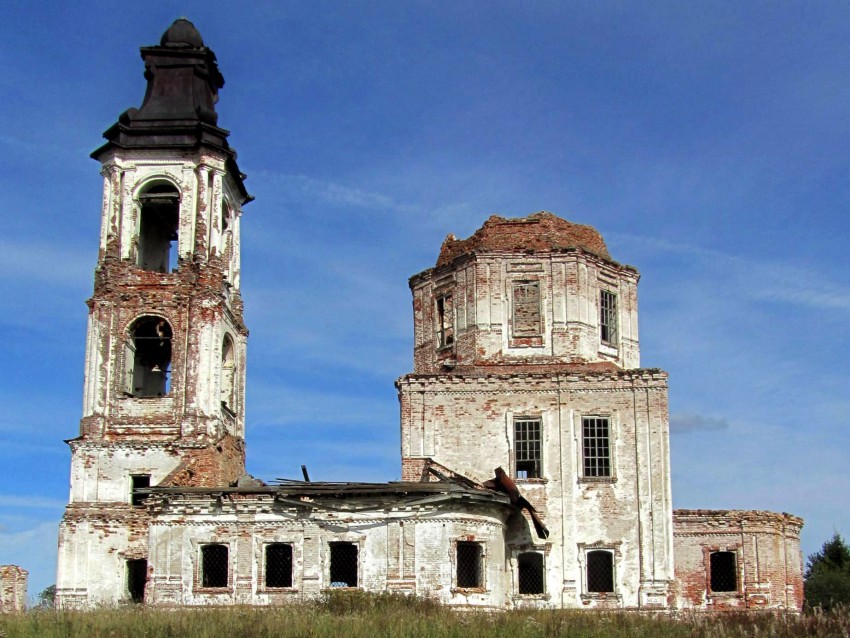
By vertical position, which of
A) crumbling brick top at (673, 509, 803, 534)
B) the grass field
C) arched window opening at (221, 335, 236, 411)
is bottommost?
the grass field

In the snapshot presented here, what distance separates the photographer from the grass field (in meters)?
16.3

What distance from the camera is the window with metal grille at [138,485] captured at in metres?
31.2

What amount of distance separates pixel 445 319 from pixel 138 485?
9.50 m

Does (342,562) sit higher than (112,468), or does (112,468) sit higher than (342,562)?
(112,468)

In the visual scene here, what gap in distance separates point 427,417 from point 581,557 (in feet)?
17.4

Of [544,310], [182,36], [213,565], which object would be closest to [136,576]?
[213,565]

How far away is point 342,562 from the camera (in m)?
28.0

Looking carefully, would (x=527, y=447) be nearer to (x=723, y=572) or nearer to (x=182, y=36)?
Answer: (x=723, y=572)

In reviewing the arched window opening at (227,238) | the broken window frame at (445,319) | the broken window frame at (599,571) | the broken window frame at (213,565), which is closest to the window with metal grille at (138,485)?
the broken window frame at (213,565)

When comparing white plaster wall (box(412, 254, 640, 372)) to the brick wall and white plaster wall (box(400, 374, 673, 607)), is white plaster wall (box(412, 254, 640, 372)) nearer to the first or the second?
white plaster wall (box(400, 374, 673, 607))

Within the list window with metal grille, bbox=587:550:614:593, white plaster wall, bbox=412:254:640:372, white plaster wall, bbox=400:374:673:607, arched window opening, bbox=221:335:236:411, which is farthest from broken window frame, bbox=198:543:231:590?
window with metal grille, bbox=587:550:614:593

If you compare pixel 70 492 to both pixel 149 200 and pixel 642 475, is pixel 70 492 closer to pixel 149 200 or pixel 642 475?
pixel 149 200

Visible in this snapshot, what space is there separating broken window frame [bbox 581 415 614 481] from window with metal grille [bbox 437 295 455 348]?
469cm

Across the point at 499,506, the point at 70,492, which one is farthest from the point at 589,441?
the point at 70,492
